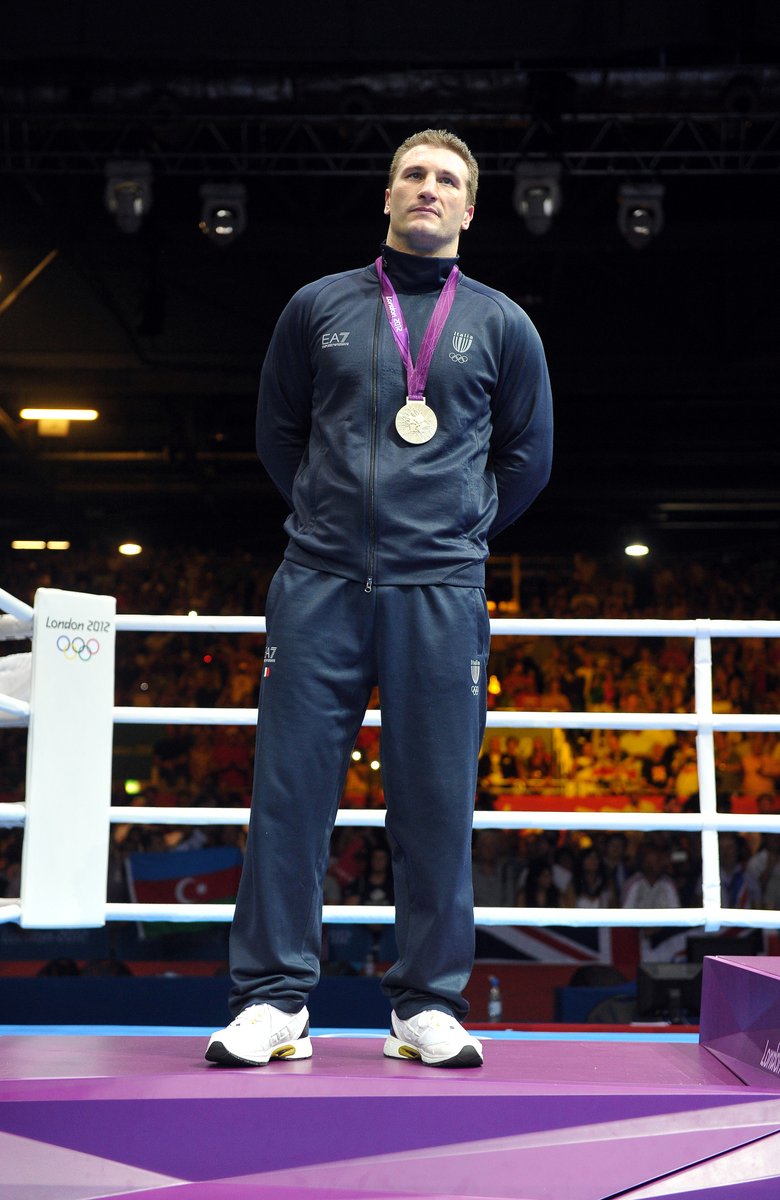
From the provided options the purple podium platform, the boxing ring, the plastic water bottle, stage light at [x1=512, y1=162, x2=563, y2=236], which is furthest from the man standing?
stage light at [x1=512, y1=162, x2=563, y2=236]

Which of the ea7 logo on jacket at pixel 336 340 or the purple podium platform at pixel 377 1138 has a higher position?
the ea7 logo on jacket at pixel 336 340

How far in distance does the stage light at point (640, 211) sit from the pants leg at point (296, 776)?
530 cm

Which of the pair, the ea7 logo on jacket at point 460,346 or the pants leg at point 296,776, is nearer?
the pants leg at point 296,776

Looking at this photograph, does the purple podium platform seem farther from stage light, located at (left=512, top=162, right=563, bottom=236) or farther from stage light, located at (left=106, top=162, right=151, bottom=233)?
stage light, located at (left=106, top=162, right=151, bottom=233)

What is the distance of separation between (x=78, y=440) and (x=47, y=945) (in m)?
5.92

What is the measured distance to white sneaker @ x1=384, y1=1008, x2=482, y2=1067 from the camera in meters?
1.64

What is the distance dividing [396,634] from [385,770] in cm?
20

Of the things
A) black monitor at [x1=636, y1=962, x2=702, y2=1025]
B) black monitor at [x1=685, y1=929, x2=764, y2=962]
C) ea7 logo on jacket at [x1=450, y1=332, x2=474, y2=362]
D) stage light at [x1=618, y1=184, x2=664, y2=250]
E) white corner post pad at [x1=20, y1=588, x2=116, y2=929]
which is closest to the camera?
ea7 logo on jacket at [x1=450, y1=332, x2=474, y2=362]

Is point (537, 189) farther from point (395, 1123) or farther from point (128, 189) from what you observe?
point (395, 1123)

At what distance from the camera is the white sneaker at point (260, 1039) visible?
1.60 metres

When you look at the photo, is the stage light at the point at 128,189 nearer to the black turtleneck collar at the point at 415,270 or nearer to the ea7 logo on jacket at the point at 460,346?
the black turtleneck collar at the point at 415,270

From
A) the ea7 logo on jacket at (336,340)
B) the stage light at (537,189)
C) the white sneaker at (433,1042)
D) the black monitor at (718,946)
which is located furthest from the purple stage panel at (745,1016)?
the stage light at (537,189)

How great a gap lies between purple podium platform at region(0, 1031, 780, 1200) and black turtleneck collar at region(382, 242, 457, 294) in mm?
1141

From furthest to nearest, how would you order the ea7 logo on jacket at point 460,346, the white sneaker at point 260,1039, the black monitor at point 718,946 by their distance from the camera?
the black monitor at point 718,946 → the ea7 logo on jacket at point 460,346 → the white sneaker at point 260,1039
